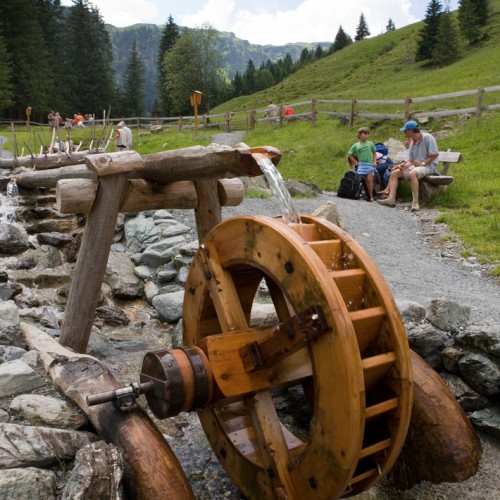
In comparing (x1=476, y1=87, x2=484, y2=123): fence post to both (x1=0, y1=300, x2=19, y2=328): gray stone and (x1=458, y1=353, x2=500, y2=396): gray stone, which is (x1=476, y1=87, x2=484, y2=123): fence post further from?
(x1=0, y1=300, x2=19, y2=328): gray stone

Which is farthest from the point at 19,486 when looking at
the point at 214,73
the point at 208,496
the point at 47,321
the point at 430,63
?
the point at 214,73

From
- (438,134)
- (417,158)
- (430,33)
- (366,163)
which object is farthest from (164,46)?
(417,158)

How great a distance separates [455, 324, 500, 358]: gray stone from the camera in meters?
3.40

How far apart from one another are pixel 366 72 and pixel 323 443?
48.0m

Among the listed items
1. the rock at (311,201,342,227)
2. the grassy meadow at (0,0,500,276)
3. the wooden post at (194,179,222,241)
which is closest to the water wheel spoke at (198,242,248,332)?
the wooden post at (194,179,222,241)

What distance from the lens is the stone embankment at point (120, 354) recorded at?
2379mm

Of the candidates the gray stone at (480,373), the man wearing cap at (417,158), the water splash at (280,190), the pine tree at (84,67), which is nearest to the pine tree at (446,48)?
the pine tree at (84,67)

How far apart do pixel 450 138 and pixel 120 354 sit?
1162cm

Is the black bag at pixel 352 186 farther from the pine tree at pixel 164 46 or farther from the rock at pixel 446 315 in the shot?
the pine tree at pixel 164 46

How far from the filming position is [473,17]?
141ft

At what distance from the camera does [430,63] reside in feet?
136

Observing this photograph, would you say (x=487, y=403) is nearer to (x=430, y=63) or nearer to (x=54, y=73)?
(x=430, y=63)

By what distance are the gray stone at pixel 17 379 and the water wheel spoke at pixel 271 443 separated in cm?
147

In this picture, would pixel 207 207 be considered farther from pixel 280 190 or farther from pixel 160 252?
pixel 160 252
